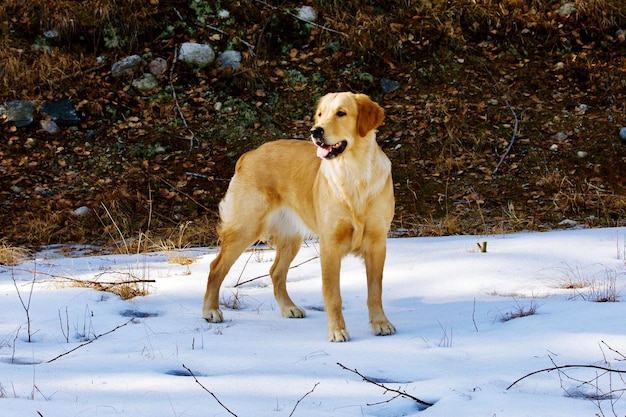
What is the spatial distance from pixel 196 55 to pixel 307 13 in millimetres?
1787

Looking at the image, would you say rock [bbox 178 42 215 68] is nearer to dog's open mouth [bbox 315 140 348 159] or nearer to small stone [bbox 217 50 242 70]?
small stone [bbox 217 50 242 70]

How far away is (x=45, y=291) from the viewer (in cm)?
518

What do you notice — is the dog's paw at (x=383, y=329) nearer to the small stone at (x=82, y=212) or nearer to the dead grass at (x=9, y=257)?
the dead grass at (x=9, y=257)

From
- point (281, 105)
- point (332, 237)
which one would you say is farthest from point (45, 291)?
point (281, 105)

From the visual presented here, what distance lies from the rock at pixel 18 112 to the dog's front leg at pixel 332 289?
6.44m

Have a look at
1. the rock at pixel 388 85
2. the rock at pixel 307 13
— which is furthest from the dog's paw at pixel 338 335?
the rock at pixel 307 13

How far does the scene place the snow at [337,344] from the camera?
3012mm

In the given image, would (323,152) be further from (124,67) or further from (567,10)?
(567,10)

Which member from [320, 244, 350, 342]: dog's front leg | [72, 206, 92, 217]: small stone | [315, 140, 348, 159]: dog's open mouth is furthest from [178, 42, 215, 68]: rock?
[320, 244, 350, 342]: dog's front leg

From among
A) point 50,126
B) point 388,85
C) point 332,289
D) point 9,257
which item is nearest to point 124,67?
point 50,126

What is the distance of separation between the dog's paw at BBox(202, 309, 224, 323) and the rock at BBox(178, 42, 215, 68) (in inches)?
241

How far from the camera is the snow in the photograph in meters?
3.01

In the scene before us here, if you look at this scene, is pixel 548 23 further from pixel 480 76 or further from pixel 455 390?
pixel 455 390

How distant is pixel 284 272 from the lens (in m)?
5.47
